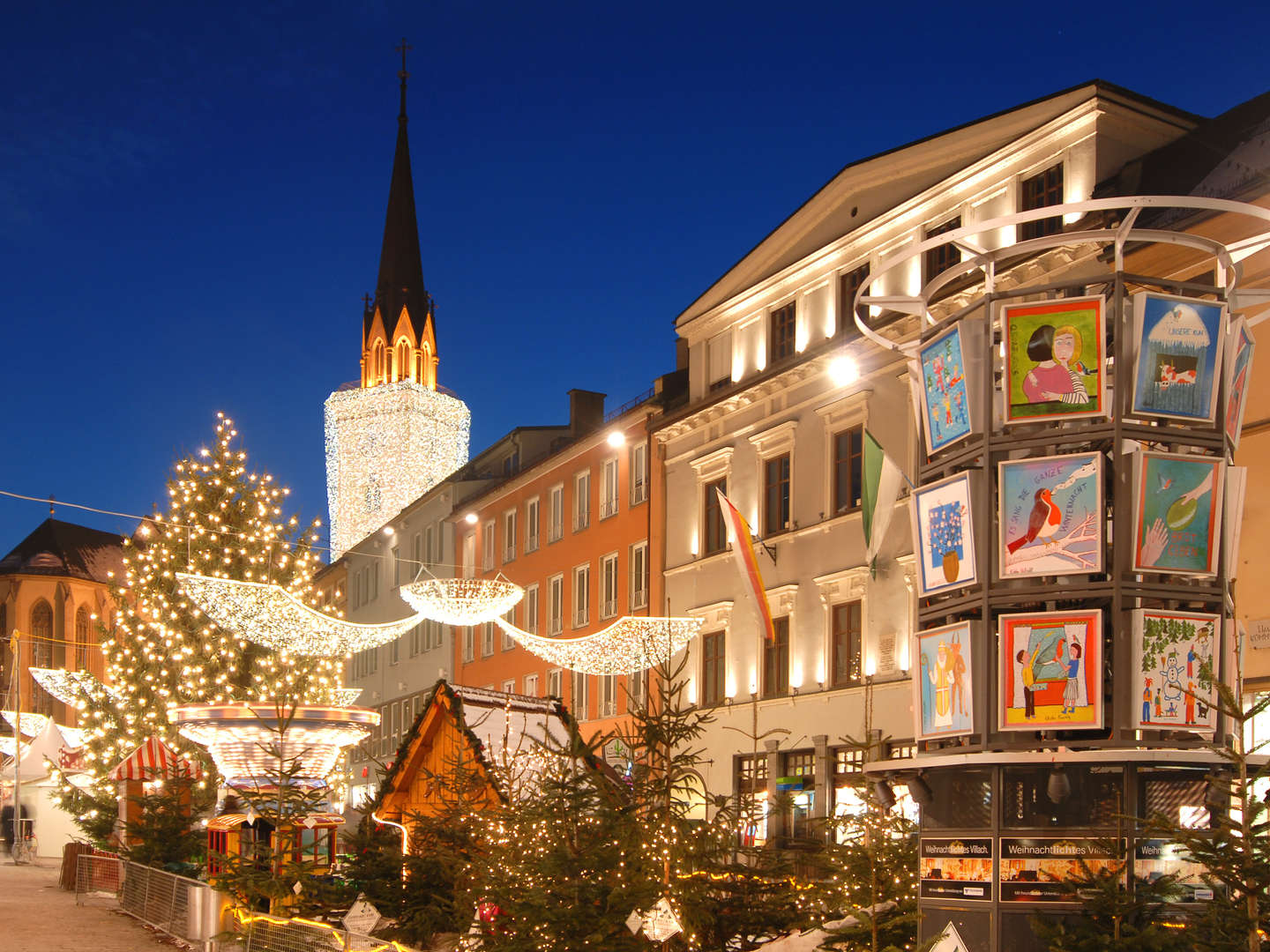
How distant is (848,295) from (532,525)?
2012 cm

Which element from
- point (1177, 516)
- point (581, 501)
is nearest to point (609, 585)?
point (581, 501)

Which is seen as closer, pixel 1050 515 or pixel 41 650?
pixel 1050 515

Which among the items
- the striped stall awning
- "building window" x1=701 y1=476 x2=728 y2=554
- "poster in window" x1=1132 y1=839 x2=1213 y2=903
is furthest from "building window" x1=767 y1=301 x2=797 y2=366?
"poster in window" x1=1132 y1=839 x2=1213 y2=903

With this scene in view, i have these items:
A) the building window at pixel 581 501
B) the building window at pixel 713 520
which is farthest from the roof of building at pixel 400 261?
the building window at pixel 713 520

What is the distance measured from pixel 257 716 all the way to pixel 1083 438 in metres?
13.5

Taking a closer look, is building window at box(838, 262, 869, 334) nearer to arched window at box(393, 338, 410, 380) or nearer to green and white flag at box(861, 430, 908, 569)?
green and white flag at box(861, 430, 908, 569)

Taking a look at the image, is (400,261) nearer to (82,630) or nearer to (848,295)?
(82,630)

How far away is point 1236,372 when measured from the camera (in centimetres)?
1304

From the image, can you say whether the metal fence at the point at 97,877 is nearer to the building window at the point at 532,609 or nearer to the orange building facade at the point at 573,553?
the orange building facade at the point at 573,553

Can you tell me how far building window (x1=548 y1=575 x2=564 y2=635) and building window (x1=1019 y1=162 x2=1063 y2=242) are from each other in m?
23.2

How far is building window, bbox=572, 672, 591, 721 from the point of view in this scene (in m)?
46.0

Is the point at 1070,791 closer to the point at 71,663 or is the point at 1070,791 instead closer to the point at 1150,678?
the point at 1150,678

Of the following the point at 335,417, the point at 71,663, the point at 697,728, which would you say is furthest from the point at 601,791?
the point at 71,663

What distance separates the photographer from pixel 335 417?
298ft
